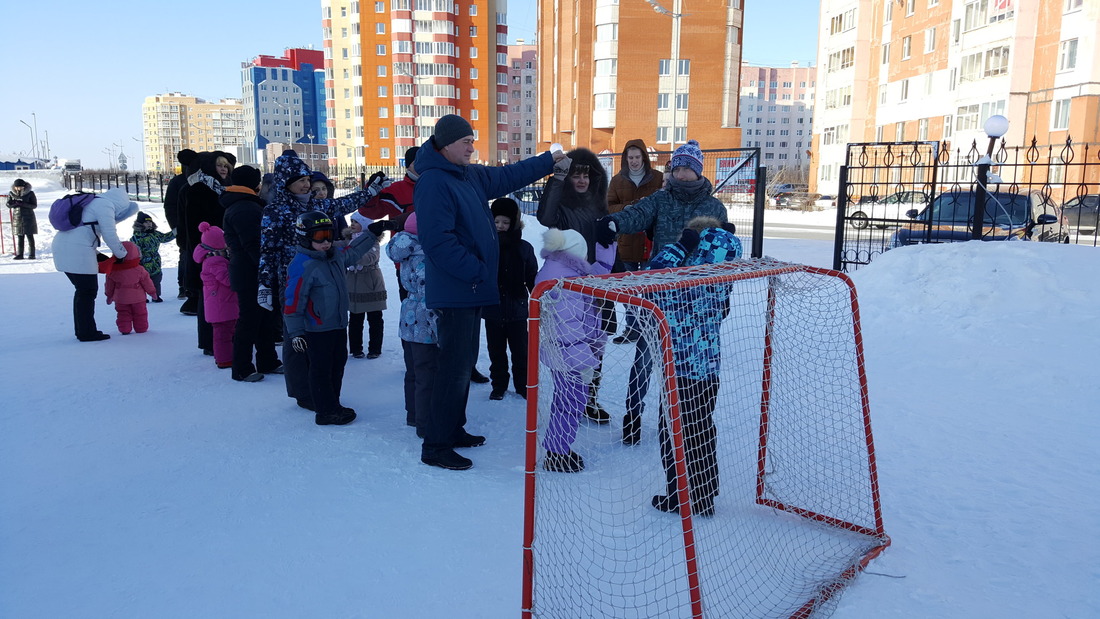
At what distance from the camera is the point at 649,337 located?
2.36 metres

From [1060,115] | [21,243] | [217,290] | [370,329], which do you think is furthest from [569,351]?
[1060,115]

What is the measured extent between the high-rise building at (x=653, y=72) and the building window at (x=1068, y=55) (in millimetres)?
20313

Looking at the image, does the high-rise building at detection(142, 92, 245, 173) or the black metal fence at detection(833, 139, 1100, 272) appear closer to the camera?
the black metal fence at detection(833, 139, 1100, 272)

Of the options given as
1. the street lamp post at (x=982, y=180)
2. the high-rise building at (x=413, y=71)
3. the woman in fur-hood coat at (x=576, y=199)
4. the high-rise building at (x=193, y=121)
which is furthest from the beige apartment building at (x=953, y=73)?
the high-rise building at (x=193, y=121)

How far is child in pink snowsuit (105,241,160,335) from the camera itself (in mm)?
6855

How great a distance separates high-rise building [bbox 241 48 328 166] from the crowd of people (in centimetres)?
10655

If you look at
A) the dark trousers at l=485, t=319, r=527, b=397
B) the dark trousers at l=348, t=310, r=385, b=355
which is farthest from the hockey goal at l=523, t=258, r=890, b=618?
the dark trousers at l=348, t=310, r=385, b=355

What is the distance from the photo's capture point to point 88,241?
6680 millimetres

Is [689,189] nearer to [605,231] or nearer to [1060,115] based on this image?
[605,231]

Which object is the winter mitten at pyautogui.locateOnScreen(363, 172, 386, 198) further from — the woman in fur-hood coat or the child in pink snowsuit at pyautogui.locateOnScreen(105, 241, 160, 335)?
the child in pink snowsuit at pyautogui.locateOnScreen(105, 241, 160, 335)

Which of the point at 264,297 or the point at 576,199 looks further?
the point at 576,199

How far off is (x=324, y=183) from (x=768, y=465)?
11.6 feet

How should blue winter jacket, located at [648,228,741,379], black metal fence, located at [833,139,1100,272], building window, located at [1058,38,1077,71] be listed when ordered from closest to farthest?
blue winter jacket, located at [648,228,741,379]
black metal fence, located at [833,139,1100,272]
building window, located at [1058,38,1077,71]

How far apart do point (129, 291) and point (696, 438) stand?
6.13 meters
